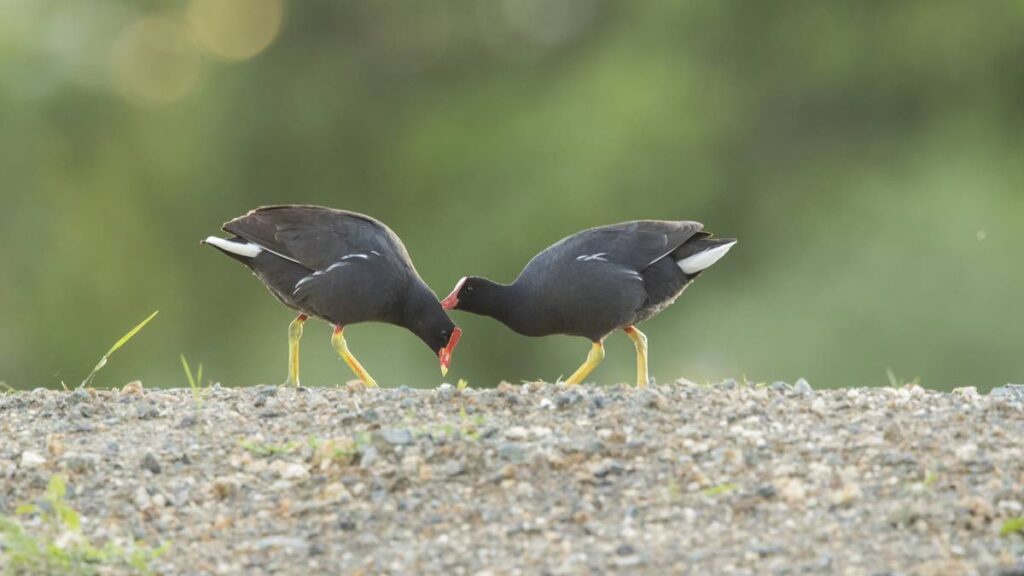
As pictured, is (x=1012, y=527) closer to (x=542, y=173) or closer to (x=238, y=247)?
(x=238, y=247)

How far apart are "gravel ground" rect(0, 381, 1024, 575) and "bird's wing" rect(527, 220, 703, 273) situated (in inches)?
99.3

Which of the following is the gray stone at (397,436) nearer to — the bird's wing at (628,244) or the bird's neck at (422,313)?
the bird's wing at (628,244)

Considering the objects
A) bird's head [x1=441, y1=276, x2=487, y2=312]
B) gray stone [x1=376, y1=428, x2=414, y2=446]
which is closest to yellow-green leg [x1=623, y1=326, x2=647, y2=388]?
bird's head [x1=441, y1=276, x2=487, y2=312]

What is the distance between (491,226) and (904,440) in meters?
11.8

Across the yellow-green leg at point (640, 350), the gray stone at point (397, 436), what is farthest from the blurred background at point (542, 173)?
the gray stone at point (397, 436)

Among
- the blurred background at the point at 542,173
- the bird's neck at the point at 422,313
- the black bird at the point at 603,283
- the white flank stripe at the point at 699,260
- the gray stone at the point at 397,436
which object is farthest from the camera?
the blurred background at the point at 542,173

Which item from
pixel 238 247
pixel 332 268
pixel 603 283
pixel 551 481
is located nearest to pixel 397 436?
pixel 551 481

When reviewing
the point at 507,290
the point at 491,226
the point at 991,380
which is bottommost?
the point at 991,380

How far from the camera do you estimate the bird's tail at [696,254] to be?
943 cm

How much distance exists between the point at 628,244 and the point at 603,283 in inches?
17.8

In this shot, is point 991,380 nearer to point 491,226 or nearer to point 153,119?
point 491,226

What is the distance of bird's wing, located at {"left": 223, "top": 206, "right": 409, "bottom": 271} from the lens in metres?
9.31

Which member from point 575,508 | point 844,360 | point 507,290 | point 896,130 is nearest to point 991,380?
point 844,360

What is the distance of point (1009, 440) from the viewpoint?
19.0ft
